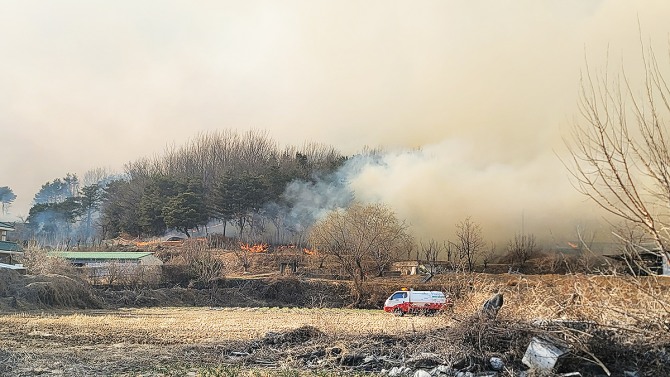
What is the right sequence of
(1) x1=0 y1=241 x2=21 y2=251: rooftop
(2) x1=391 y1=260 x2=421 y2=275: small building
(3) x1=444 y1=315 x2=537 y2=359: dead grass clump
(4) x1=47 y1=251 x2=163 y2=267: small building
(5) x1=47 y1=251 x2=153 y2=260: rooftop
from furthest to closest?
(5) x1=47 y1=251 x2=153 y2=260: rooftop
(4) x1=47 y1=251 x2=163 y2=267: small building
(2) x1=391 y1=260 x2=421 y2=275: small building
(1) x1=0 y1=241 x2=21 y2=251: rooftop
(3) x1=444 y1=315 x2=537 y2=359: dead grass clump

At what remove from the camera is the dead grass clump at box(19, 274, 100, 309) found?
95.2 feet

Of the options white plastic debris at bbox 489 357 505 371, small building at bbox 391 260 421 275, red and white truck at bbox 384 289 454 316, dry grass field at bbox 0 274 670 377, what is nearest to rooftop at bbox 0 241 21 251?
red and white truck at bbox 384 289 454 316

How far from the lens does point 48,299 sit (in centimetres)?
2972

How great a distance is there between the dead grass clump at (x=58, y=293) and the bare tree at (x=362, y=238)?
1865 centimetres

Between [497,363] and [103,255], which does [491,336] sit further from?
[103,255]

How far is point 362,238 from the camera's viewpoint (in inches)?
1772

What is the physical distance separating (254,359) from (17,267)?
31172 millimetres

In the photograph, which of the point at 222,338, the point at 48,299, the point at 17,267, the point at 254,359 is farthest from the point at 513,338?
the point at 17,267

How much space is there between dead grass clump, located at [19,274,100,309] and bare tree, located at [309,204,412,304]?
1865cm

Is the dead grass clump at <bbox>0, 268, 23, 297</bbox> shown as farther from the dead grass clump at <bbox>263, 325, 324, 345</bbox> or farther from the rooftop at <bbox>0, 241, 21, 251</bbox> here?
the dead grass clump at <bbox>263, 325, 324, 345</bbox>

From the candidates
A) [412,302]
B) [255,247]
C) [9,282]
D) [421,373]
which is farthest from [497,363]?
[255,247]

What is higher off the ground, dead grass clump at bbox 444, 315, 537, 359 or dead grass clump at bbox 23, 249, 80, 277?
dead grass clump at bbox 23, 249, 80, 277

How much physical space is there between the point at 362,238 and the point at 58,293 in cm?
2222

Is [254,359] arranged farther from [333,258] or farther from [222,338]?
[333,258]
